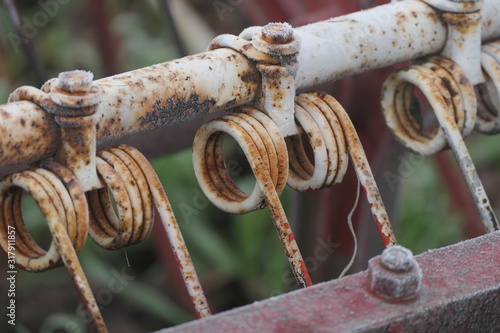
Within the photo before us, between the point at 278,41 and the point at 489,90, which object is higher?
the point at 278,41

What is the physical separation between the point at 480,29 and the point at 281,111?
1.43ft

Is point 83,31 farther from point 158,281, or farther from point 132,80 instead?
point 132,80

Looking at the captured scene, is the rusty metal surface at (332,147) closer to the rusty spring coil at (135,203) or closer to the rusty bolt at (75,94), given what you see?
the rusty spring coil at (135,203)

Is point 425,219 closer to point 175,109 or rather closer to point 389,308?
point 175,109

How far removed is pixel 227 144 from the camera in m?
3.59

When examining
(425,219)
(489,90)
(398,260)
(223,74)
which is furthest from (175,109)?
(425,219)

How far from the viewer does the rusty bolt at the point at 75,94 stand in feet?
3.97

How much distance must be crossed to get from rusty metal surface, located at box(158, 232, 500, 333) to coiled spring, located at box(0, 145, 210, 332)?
0.19m

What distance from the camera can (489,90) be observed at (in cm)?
172

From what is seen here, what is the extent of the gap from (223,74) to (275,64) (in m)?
0.08

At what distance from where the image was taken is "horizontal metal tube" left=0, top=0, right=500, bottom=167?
1.23m

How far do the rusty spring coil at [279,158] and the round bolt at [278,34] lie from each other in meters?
0.11

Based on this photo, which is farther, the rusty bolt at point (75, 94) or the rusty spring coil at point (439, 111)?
the rusty spring coil at point (439, 111)

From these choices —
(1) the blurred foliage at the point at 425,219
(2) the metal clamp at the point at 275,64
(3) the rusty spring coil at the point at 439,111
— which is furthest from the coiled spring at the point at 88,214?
(1) the blurred foliage at the point at 425,219
